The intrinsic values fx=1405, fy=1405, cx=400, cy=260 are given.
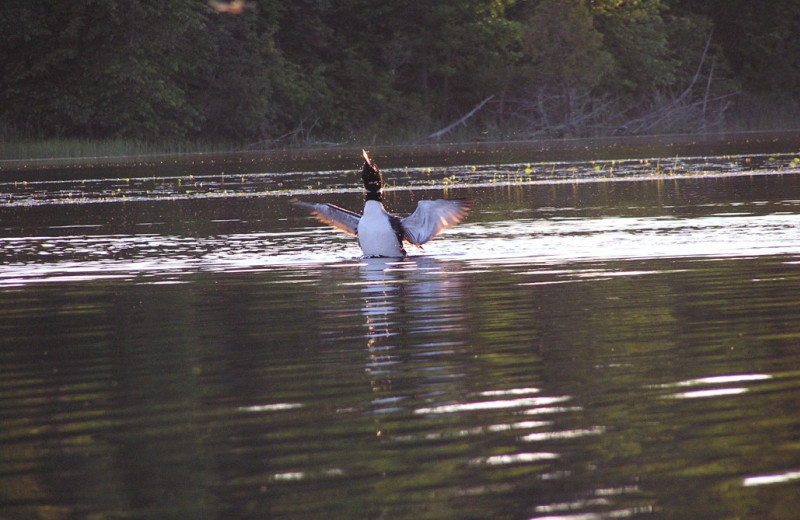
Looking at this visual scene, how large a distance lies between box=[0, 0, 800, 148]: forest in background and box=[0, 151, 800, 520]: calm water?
40.8m

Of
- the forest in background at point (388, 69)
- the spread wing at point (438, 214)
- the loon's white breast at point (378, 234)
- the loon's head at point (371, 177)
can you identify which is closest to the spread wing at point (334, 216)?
the loon's head at point (371, 177)

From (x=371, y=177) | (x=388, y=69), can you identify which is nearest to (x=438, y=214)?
(x=371, y=177)

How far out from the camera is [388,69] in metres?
66.7

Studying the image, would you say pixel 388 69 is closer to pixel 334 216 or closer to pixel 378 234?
pixel 334 216

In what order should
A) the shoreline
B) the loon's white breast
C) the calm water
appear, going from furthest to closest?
the shoreline
the loon's white breast
the calm water

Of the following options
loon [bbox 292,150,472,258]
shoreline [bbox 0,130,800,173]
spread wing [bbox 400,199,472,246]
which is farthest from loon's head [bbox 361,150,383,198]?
shoreline [bbox 0,130,800,173]

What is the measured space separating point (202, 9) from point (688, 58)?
94.2 feet

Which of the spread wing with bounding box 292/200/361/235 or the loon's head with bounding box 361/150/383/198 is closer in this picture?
the loon's head with bounding box 361/150/383/198

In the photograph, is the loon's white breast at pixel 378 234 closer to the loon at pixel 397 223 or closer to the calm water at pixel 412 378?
the loon at pixel 397 223

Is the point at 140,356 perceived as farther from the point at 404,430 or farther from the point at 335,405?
the point at 404,430

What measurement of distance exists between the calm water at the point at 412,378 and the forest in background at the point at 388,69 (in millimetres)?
40810

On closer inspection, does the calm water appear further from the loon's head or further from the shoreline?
the shoreline

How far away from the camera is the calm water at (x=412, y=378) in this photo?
4785mm

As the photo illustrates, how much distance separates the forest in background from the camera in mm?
54438
